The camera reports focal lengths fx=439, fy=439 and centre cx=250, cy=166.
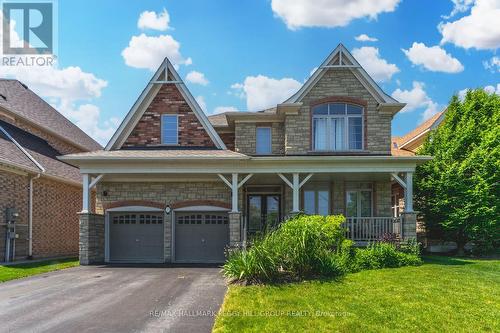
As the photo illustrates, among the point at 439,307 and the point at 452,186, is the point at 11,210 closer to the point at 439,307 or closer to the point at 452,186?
the point at 439,307

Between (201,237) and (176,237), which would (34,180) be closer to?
(176,237)

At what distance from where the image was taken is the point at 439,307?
895 cm

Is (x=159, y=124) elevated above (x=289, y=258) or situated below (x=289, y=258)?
above

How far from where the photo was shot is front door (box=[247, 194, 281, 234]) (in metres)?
20.0

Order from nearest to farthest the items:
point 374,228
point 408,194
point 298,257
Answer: point 298,257 < point 408,194 < point 374,228

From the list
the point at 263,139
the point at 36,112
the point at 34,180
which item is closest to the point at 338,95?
the point at 263,139

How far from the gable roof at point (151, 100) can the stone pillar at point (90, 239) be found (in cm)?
343

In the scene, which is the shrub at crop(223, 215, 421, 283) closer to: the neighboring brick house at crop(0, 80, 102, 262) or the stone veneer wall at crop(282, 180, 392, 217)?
the stone veneer wall at crop(282, 180, 392, 217)

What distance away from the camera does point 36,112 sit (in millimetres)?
25500

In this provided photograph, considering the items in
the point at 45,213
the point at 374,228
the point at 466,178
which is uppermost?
the point at 466,178

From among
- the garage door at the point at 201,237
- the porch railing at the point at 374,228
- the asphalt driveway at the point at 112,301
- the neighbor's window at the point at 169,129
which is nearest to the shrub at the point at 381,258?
the porch railing at the point at 374,228

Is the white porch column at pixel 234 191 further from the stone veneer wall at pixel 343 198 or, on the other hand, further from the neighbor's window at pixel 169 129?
the neighbor's window at pixel 169 129

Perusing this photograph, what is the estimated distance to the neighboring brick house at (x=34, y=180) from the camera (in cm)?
1800

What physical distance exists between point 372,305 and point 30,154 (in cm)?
1731
